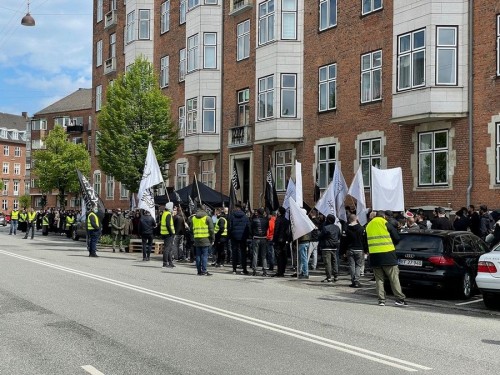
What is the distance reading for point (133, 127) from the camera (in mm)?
31484

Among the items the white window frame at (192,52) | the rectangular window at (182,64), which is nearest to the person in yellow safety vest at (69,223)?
the rectangular window at (182,64)

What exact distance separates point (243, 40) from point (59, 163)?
99.4 ft

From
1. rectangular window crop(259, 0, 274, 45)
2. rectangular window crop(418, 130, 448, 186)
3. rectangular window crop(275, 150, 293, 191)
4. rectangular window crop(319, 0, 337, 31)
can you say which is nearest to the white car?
rectangular window crop(418, 130, 448, 186)

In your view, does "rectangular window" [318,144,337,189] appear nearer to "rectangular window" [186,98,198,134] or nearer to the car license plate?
"rectangular window" [186,98,198,134]

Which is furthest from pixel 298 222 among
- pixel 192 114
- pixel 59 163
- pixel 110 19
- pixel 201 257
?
pixel 59 163

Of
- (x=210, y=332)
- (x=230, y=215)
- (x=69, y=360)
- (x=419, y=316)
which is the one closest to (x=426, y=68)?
(x=230, y=215)

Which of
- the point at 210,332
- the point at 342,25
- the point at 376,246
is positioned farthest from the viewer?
the point at 342,25

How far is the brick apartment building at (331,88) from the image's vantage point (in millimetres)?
20281

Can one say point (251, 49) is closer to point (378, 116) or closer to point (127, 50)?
point (378, 116)

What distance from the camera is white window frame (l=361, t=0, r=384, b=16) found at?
2376cm

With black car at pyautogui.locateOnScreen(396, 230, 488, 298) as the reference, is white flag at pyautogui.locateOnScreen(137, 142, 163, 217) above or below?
above

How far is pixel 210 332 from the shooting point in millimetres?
9117

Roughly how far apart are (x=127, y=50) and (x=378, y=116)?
22.6m

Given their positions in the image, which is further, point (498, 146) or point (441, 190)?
point (441, 190)
